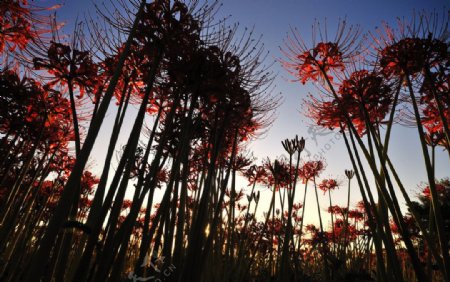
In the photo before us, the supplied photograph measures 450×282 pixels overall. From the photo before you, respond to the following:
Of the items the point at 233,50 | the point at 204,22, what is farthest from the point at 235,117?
the point at 204,22

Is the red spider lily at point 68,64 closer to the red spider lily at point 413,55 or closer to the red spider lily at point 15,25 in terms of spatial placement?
the red spider lily at point 15,25

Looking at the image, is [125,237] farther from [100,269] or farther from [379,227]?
[379,227]

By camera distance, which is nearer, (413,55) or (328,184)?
(413,55)

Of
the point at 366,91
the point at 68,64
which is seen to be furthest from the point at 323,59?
the point at 68,64

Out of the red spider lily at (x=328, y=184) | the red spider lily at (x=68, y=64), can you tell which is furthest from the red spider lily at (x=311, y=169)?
the red spider lily at (x=68, y=64)

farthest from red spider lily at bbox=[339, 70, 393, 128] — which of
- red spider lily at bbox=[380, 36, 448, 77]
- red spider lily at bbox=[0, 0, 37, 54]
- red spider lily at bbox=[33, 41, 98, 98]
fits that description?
red spider lily at bbox=[0, 0, 37, 54]

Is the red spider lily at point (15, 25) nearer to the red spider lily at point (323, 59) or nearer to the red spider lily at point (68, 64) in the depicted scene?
the red spider lily at point (68, 64)

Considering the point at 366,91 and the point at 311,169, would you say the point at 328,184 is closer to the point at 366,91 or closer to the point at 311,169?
the point at 311,169

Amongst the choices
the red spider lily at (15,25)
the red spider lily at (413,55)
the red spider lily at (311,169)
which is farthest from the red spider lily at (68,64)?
the red spider lily at (311,169)

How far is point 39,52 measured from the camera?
119 inches

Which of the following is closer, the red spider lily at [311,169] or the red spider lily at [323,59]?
the red spider lily at [323,59]

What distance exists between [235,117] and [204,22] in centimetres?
122

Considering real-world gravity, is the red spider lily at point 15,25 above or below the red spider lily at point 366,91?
above

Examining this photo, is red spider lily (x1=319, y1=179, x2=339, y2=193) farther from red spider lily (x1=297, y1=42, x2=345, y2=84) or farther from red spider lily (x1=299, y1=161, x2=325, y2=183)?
red spider lily (x1=297, y1=42, x2=345, y2=84)
